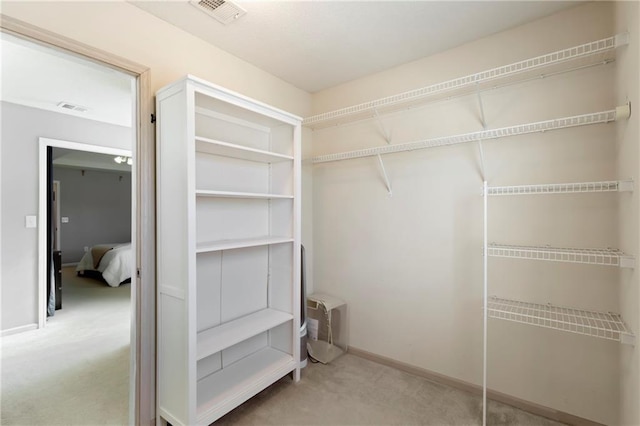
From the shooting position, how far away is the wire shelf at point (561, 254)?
1.68 meters

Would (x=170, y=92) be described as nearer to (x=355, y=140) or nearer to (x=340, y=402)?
(x=355, y=140)

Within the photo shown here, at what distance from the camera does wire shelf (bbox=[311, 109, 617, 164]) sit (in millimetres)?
1709

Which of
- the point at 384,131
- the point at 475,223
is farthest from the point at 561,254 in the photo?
the point at 384,131

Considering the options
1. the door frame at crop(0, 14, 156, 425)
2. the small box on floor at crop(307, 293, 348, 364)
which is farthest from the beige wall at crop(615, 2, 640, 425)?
the door frame at crop(0, 14, 156, 425)

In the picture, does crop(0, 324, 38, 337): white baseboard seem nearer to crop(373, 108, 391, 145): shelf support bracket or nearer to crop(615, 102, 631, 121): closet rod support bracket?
crop(373, 108, 391, 145): shelf support bracket

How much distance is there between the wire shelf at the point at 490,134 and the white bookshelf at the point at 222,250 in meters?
0.61

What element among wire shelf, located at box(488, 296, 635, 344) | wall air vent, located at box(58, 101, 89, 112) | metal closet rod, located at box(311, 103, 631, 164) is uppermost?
wall air vent, located at box(58, 101, 89, 112)

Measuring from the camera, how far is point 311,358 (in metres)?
2.71

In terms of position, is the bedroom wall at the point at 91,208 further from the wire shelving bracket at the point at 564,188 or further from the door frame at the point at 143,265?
the wire shelving bracket at the point at 564,188

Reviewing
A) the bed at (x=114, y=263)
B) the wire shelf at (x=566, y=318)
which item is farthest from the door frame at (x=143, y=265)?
the bed at (x=114, y=263)

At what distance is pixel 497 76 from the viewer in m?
1.84

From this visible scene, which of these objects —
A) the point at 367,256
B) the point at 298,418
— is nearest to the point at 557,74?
the point at 367,256

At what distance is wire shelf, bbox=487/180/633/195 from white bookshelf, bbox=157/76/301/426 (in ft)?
4.83

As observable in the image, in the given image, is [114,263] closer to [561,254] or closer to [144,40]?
→ [144,40]
